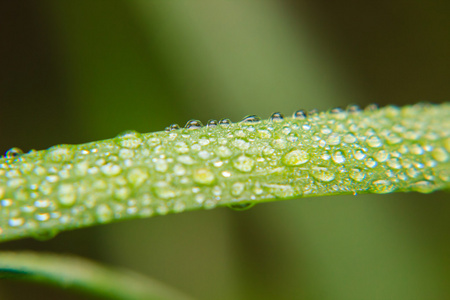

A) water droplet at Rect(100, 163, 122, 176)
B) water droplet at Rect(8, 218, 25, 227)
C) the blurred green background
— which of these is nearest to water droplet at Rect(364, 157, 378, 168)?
water droplet at Rect(100, 163, 122, 176)

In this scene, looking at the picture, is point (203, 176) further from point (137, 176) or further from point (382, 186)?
point (382, 186)

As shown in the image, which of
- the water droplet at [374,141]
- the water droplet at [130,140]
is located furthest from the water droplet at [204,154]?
the water droplet at [374,141]

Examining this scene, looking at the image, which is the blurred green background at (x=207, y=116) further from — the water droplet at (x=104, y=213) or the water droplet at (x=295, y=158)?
the water droplet at (x=104, y=213)

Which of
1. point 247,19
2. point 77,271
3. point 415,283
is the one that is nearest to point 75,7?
point 247,19

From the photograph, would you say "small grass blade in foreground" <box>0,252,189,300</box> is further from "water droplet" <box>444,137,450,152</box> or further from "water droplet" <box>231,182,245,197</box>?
"water droplet" <box>444,137,450,152</box>

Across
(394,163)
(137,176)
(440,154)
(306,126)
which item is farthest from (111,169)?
(440,154)

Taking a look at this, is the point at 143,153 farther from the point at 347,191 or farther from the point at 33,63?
the point at 33,63
